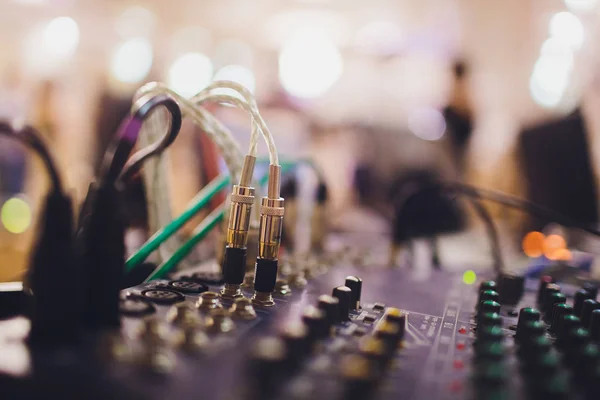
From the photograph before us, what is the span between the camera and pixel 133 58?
17.4 ft

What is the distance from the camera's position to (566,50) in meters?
2.55

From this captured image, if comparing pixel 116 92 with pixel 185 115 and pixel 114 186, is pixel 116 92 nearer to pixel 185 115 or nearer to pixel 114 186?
pixel 185 115

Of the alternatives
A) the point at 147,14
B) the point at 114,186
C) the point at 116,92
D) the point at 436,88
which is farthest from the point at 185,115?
the point at 147,14

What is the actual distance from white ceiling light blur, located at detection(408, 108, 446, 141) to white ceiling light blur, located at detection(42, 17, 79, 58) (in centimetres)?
361

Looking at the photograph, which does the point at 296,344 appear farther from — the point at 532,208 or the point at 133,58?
the point at 133,58

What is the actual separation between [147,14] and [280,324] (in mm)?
5804

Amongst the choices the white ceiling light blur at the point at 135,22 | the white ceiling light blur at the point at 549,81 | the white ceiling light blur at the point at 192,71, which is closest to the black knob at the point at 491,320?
the white ceiling light blur at the point at 549,81

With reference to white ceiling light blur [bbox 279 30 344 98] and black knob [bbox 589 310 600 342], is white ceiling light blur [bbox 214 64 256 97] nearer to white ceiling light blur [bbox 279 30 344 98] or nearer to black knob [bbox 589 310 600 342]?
white ceiling light blur [bbox 279 30 344 98]

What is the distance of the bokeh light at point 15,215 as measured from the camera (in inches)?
113

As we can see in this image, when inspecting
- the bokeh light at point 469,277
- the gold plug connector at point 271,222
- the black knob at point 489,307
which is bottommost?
the bokeh light at point 469,277

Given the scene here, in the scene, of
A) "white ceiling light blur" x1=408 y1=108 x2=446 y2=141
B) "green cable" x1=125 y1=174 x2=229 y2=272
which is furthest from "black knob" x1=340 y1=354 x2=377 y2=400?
"white ceiling light blur" x1=408 y1=108 x2=446 y2=141

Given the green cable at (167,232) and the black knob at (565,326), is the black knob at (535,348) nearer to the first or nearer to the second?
the black knob at (565,326)

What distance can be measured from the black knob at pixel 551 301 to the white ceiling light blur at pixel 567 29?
2.19m

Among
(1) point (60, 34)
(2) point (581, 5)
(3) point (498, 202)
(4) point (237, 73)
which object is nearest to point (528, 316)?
(3) point (498, 202)
